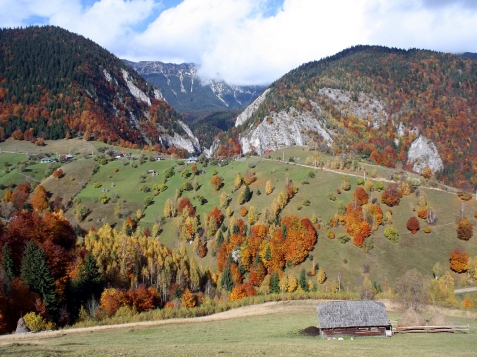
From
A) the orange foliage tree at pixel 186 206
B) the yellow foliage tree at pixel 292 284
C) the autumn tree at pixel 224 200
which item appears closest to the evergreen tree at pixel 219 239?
the orange foliage tree at pixel 186 206

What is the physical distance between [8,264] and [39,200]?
87590mm

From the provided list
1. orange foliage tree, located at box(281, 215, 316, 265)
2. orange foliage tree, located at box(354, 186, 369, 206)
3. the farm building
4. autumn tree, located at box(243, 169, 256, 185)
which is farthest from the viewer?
autumn tree, located at box(243, 169, 256, 185)

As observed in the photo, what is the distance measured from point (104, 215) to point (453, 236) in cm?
11006

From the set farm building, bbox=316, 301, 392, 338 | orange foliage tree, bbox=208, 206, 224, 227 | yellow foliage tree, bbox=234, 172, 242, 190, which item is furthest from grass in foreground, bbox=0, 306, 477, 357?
yellow foliage tree, bbox=234, 172, 242, 190

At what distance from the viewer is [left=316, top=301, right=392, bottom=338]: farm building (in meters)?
45.9

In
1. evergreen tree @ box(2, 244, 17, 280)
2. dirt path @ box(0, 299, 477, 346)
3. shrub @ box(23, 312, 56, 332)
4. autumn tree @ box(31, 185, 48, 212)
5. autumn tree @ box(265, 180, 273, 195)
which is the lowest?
dirt path @ box(0, 299, 477, 346)

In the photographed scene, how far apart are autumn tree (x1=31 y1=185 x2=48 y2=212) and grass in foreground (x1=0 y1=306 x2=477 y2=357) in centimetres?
10638

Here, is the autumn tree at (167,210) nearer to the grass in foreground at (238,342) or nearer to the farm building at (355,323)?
the grass in foreground at (238,342)

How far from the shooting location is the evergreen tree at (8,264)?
213 feet

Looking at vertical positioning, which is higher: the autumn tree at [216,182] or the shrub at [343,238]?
the autumn tree at [216,182]

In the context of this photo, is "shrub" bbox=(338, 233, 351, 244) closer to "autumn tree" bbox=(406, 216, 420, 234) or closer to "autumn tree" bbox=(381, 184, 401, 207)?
"autumn tree" bbox=(406, 216, 420, 234)

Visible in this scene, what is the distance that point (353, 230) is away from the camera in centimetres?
11569

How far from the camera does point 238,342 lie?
38781 millimetres

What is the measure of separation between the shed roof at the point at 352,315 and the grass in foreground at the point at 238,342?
7.54 ft
